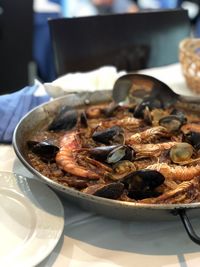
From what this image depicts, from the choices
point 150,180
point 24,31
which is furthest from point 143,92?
point 24,31

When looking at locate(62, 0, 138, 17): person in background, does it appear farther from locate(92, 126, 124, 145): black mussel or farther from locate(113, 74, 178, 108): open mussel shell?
locate(92, 126, 124, 145): black mussel

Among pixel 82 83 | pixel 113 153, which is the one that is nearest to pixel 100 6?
pixel 82 83

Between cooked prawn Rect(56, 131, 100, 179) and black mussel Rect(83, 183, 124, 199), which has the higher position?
black mussel Rect(83, 183, 124, 199)

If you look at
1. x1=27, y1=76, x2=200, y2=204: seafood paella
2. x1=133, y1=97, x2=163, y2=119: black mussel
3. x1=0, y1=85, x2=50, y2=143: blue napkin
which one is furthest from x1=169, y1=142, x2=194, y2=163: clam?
x1=0, y1=85, x2=50, y2=143: blue napkin

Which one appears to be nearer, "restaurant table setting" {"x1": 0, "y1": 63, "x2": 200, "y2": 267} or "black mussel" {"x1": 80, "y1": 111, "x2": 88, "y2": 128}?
"restaurant table setting" {"x1": 0, "y1": 63, "x2": 200, "y2": 267}

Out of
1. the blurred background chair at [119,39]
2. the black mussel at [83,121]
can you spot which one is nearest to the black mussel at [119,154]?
the black mussel at [83,121]

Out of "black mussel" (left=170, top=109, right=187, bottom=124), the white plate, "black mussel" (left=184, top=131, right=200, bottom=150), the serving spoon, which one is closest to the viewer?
the white plate

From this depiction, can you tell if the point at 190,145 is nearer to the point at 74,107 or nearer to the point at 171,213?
the point at 171,213

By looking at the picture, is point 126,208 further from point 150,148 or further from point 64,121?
point 64,121
